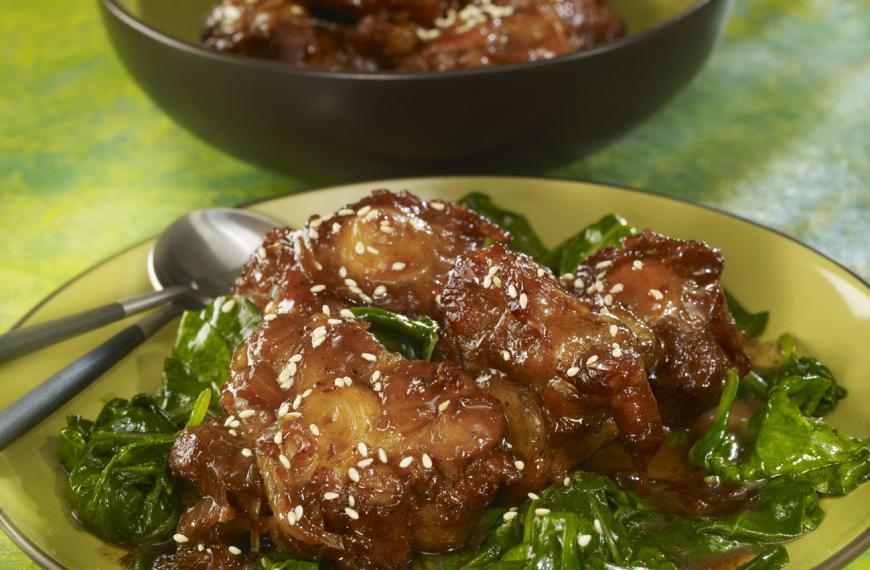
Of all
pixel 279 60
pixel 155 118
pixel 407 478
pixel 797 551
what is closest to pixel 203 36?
pixel 279 60

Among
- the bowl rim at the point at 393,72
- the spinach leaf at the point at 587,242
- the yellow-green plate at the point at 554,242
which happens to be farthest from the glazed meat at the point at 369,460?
the bowl rim at the point at 393,72

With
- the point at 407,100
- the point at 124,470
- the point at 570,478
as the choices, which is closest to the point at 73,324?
the point at 124,470

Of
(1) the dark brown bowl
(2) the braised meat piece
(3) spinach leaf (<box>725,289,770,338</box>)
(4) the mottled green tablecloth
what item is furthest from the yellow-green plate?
(4) the mottled green tablecloth

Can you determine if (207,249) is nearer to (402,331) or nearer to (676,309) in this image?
(402,331)

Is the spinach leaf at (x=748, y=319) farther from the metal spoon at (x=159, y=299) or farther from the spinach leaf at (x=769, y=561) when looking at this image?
the metal spoon at (x=159, y=299)

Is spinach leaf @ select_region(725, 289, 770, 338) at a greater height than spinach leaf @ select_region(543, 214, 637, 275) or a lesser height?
lesser

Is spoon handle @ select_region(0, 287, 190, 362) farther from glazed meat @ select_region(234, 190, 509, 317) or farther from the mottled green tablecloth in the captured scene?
the mottled green tablecloth
